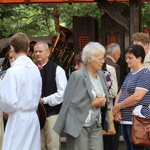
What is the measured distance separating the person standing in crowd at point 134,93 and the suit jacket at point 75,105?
22.9 inches

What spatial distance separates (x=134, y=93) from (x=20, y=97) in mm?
1383

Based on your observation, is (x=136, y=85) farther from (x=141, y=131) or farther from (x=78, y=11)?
(x=78, y=11)

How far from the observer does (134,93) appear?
20.1ft

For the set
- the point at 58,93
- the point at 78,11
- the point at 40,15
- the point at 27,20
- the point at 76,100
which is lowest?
the point at 58,93

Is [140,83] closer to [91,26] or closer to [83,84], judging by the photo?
[83,84]

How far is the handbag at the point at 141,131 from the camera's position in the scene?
602 centimetres

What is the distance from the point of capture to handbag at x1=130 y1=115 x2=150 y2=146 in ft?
19.7

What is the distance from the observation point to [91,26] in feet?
39.6

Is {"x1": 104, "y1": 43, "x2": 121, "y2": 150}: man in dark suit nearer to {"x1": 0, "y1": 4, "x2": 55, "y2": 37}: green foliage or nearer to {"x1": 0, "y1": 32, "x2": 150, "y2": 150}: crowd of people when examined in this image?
{"x1": 0, "y1": 32, "x2": 150, "y2": 150}: crowd of people

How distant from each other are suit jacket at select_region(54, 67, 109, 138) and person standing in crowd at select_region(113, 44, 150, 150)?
581 mm

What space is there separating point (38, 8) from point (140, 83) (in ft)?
41.8

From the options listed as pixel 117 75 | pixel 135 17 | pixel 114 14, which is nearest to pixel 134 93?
pixel 117 75

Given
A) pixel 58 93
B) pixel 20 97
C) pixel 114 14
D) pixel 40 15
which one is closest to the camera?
pixel 20 97

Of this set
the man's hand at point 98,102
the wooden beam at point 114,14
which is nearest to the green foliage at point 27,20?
the wooden beam at point 114,14
